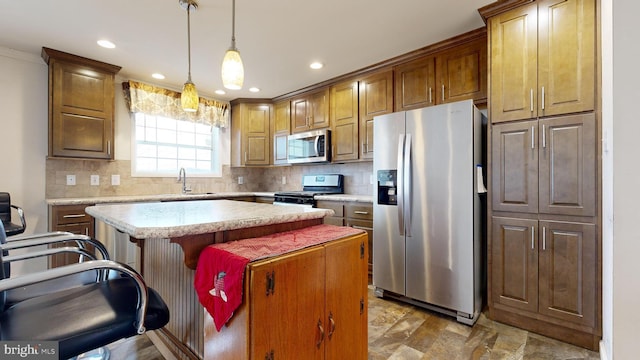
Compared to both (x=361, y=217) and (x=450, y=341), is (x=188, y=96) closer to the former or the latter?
(x=361, y=217)

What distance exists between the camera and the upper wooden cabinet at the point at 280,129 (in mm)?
4344

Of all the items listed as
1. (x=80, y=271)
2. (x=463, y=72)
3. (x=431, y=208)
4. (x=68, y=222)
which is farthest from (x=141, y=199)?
(x=463, y=72)

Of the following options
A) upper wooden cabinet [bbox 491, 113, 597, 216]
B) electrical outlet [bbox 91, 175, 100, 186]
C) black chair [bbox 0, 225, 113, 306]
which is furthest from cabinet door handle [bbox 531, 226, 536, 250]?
electrical outlet [bbox 91, 175, 100, 186]

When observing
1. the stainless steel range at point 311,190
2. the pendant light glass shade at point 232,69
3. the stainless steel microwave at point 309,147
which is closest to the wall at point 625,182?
the pendant light glass shade at point 232,69

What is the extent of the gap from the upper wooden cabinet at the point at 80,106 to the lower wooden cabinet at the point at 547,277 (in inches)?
158

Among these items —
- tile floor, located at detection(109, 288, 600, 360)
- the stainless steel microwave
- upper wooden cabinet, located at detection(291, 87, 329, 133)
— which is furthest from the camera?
upper wooden cabinet, located at detection(291, 87, 329, 133)

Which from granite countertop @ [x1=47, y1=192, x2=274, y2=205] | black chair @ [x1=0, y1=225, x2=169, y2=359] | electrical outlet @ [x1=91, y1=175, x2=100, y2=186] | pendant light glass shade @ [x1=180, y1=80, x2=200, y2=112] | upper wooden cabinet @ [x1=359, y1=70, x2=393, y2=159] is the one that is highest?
upper wooden cabinet @ [x1=359, y1=70, x2=393, y2=159]

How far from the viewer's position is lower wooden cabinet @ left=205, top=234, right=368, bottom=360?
1.02 m

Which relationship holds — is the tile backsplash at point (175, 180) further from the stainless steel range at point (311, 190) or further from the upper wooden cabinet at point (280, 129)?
the upper wooden cabinet at point (280, 129)

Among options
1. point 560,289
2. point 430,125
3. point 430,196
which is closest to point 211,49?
point 430,125

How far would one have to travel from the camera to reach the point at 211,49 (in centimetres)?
284

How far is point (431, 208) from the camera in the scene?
7.53 ft

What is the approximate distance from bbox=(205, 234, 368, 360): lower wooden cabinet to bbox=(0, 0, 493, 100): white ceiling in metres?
1.86

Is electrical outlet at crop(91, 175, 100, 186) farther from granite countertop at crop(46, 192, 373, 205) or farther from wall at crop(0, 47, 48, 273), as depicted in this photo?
wall at crop(0, 47, 48, 273)
